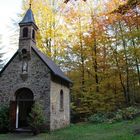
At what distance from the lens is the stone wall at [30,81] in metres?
16.6

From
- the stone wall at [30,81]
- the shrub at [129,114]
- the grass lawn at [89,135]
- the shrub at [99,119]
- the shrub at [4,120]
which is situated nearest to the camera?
the grass lawn at [89,135]

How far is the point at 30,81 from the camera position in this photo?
17156mm

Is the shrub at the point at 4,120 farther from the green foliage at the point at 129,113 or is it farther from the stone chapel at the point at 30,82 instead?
the green foliage at the point at 129,113

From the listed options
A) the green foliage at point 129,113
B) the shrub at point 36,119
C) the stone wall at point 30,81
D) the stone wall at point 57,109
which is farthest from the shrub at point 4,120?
the green foliage at point 129,113

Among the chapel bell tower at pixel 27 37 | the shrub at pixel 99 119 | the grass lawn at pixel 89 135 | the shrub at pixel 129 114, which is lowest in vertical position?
the grass lawn at pixel 89 135

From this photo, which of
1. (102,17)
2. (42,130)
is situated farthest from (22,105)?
(102,17)

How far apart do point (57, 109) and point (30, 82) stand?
3.12m

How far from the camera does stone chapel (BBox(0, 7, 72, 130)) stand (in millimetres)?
16656

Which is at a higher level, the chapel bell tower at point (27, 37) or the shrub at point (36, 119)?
the chapel bell tower at point (27, 37)

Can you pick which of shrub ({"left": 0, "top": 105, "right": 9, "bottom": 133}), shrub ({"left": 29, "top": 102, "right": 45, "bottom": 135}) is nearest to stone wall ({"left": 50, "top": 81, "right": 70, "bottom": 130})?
shrub ({"left": 29, "top": 102, "right": 45, "bottom": 135})

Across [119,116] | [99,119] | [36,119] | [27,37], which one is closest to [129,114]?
[119,116]

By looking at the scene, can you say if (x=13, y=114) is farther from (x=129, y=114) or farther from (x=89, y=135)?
(x=129, y=114)

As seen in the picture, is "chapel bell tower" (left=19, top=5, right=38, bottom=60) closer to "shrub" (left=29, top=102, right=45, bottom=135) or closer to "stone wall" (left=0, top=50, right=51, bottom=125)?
"stone wall" (left=0, top=50, right=51, bottom=125)

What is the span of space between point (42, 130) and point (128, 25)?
14168mm
